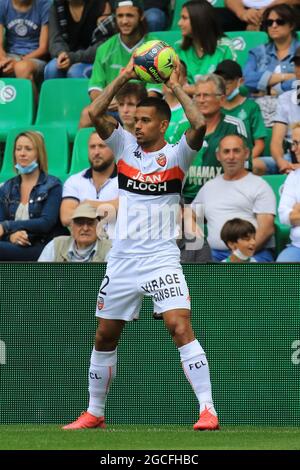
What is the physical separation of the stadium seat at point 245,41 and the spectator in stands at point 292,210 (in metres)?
2.57

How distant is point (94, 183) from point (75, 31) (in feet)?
10.3

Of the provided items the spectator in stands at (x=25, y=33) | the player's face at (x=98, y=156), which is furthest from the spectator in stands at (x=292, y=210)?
the spectator in stands at (x=25, y=33)

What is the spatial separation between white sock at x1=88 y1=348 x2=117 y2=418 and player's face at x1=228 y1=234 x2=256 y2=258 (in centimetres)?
275

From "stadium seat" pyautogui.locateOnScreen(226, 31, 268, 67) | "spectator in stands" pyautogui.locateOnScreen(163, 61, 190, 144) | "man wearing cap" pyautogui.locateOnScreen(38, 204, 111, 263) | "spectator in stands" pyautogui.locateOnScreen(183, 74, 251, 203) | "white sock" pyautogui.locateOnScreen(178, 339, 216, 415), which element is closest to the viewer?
"white sock" pyautogui.locateOnScreen(178, 339, 216, 415)

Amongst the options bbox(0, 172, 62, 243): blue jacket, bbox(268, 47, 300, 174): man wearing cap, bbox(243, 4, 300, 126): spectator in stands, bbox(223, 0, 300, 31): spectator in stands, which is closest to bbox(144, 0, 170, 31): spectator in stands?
bbox(223, 0, 300, 31): spectator in stands

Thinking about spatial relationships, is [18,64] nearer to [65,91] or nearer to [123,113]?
[65,91]

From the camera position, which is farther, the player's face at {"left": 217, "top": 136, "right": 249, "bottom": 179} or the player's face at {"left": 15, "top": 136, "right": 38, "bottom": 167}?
the player's face at {"left": 15, "top": 136, "right": 38, "bottom": 167}

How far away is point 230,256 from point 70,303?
1856 mm

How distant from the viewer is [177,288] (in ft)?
26.9

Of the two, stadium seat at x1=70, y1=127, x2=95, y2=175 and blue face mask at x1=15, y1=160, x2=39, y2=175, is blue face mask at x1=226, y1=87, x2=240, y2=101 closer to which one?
stadium seat at x1=70, y1=127, x2=95, y2=175

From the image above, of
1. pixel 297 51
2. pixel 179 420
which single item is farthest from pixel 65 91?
pixel 179 420

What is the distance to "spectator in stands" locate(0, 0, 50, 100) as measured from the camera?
1462cm

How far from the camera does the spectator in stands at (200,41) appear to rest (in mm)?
12680
